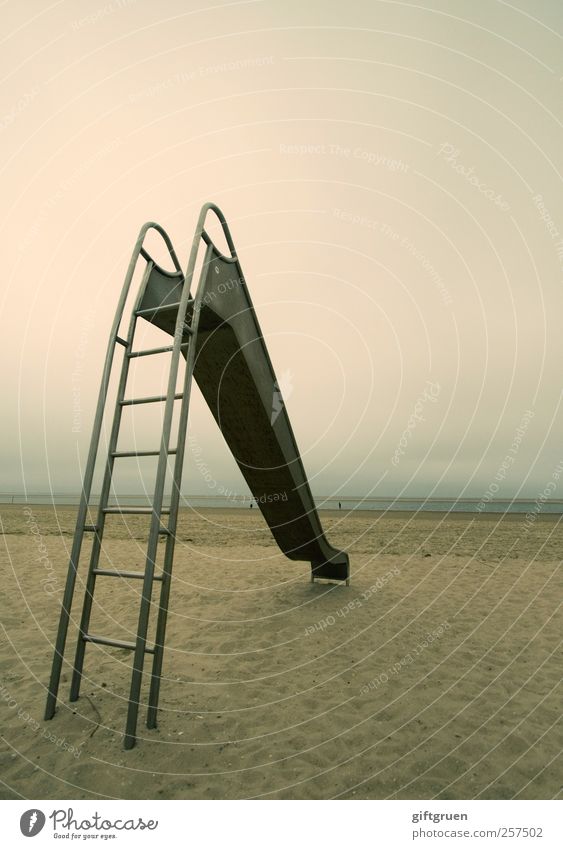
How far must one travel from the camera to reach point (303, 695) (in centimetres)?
445

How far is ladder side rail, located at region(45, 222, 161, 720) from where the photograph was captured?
368 centimetres

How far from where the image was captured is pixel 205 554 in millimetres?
13297

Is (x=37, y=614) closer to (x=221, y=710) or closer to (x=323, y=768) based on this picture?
(x=221, y=710)

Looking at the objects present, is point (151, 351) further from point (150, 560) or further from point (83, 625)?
point (83, 625)

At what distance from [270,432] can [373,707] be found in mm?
3244

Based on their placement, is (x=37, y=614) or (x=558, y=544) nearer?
(x=37, y=614)

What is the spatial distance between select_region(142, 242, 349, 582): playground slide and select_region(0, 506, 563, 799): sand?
165cm

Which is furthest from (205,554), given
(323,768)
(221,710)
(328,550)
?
(323,768)

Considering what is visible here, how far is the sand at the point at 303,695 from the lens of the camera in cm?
315

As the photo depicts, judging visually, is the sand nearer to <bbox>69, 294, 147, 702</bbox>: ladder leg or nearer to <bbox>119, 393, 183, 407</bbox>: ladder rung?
<bbox>69, 294, 147, 702</bbox>: ladder leg
